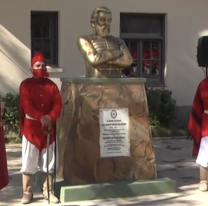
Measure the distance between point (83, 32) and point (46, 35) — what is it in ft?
2.64

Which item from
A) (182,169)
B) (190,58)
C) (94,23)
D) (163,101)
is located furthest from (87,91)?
(190,58)

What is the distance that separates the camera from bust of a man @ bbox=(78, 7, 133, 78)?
715 cm

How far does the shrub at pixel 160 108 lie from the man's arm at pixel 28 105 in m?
5.95

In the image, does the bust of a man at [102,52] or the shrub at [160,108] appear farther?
the shrub at [160,108]

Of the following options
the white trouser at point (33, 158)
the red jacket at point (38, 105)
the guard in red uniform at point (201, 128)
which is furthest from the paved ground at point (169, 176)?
the red jacket at point (38, 105)

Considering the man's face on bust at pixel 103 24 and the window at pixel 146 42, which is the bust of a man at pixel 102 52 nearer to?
the man's face on bust at pixel 103 24

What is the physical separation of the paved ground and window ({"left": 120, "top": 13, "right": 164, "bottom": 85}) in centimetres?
194

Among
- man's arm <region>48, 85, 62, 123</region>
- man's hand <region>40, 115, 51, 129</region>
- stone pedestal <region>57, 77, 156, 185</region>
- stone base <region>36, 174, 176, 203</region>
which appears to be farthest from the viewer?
stone pedestal <region>57, 77, 156, 185</region>

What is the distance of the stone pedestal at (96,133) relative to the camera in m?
6.98

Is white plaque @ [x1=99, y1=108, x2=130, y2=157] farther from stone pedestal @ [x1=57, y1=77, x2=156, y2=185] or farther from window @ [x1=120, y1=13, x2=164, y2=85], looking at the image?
window @ [x1=120, y1=13, x2=164, y2=85]

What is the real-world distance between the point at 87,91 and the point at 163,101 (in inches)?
220

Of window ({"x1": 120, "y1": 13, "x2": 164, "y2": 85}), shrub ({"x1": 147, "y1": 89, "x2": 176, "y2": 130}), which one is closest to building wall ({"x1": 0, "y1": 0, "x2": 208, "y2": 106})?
window ({"x1": 120, "y1": 13, "x2": 164, "y2": 85})

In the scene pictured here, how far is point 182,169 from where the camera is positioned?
8.97 m

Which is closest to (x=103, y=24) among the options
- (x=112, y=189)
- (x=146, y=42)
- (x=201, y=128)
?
(x=201, y=128)
